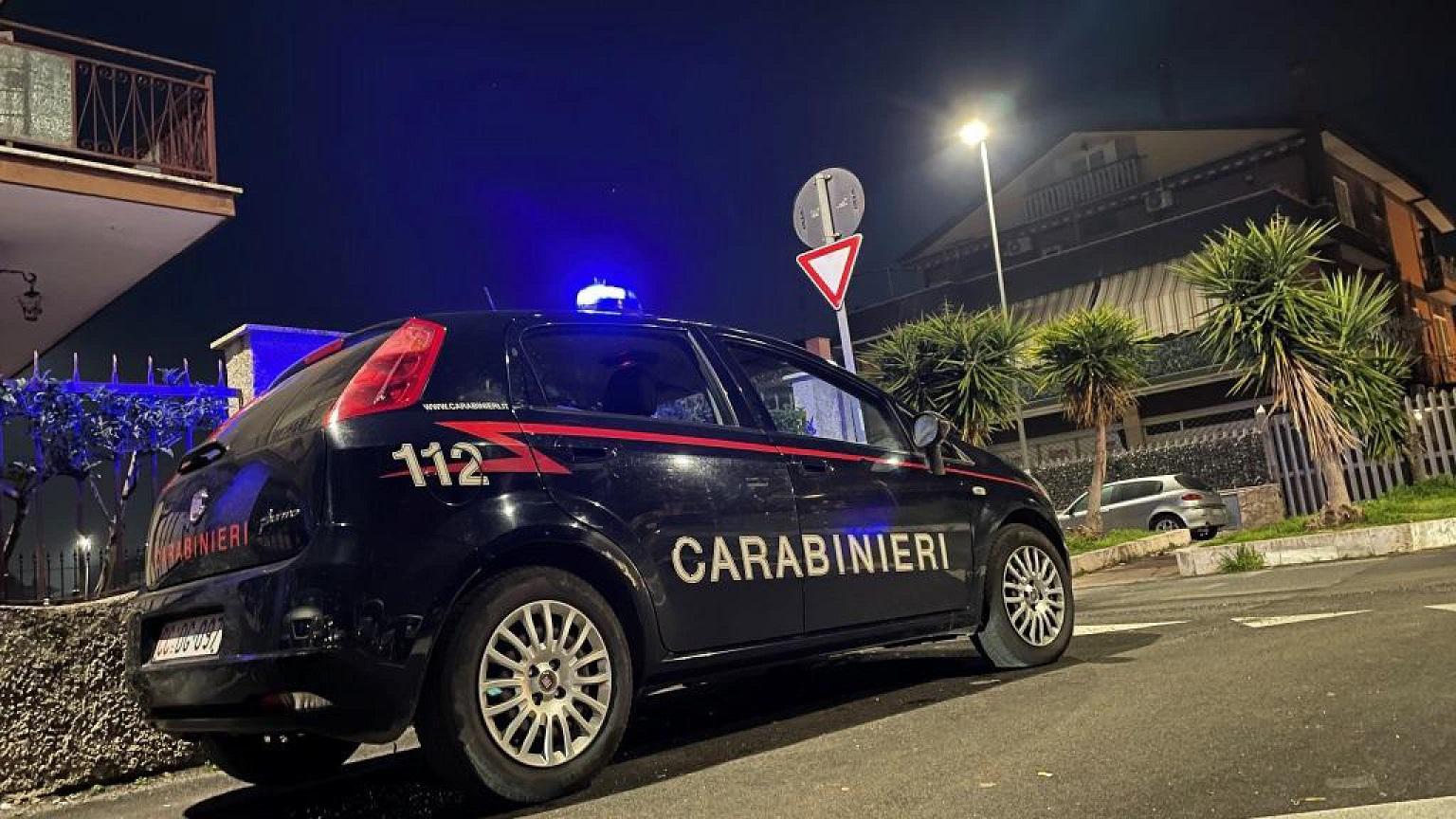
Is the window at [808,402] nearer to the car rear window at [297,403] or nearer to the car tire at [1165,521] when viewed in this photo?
the car rear window at [297,403]

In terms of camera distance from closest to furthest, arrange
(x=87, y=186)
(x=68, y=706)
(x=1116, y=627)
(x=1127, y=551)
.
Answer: (x=68, y=706) → (x=1116, y=627) → (x=87, y=186) → (x=1127, y=551)

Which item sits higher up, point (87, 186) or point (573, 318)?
point (87, 186)

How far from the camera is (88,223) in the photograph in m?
11.3

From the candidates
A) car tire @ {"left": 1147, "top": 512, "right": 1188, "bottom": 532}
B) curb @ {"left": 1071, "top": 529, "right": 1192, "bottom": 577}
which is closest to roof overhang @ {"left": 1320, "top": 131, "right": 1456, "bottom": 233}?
car tire @ {"left": 1147, "top": 512, "right": 1188, "bottom": 532}

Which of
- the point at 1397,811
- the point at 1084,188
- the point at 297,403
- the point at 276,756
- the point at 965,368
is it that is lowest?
the point at 1397,811

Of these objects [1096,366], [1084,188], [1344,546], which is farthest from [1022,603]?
[1084,188]

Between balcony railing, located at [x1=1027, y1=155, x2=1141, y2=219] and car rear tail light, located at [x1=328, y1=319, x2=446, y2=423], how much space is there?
36.1 m

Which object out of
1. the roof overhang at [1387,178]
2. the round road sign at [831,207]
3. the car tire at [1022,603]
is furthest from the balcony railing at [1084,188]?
the car tire at [1022,603]

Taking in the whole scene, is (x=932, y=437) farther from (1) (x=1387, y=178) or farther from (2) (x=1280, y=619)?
(1) (x=1387, y=178)

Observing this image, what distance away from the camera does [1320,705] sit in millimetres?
3498

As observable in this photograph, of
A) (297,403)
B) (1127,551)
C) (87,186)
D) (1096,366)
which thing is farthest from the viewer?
(1096,366)

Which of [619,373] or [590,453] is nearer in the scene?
[590,453]

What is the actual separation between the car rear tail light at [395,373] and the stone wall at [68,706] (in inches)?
71.6

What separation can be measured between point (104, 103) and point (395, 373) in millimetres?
9863
